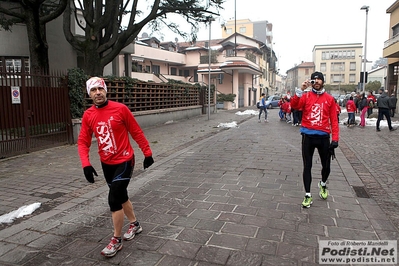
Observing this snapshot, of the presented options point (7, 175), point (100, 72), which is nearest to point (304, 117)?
point (7, 175)

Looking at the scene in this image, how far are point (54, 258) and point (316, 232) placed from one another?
2902mm

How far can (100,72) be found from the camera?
13094 millimetres

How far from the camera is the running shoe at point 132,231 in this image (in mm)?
3540

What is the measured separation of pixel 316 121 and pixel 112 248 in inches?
123

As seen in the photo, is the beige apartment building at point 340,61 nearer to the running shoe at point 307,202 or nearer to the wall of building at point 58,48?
the wall of building at point 58,48

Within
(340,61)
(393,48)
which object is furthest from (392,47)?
(340,61)

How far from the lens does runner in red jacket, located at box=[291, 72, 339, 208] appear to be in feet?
14.5

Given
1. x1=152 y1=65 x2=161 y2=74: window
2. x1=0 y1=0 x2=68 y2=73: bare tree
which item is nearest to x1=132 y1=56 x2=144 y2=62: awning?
x1=152 y1=65 x2=161 y2=74: window

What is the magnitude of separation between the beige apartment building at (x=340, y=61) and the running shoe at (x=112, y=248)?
8283cm

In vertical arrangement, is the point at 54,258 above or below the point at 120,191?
below

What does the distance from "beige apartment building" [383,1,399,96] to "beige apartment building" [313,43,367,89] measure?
53.7m

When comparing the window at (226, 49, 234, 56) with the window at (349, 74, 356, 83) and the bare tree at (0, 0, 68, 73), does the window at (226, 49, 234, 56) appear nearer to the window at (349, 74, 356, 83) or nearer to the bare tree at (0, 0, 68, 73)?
the bare tree at (0, 0, 68, 73)

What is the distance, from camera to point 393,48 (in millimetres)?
21719

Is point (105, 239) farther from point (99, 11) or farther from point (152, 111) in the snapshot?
point (152, 111)
